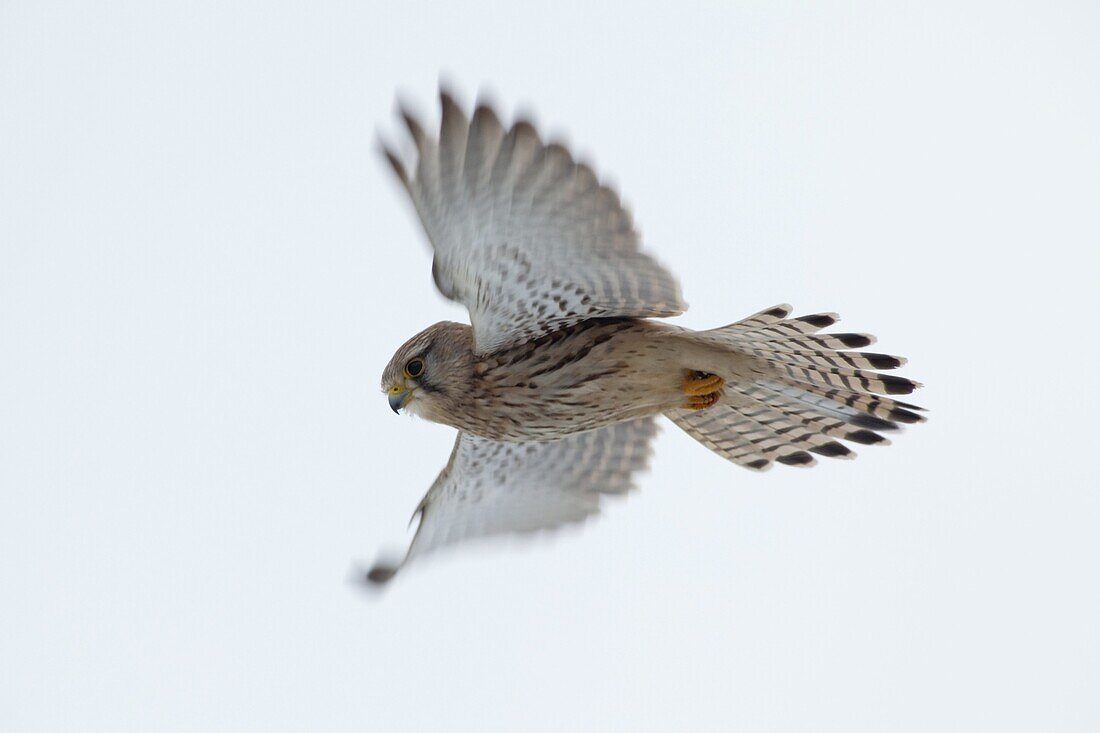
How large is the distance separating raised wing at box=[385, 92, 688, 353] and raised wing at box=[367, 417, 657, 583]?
110 centimetres

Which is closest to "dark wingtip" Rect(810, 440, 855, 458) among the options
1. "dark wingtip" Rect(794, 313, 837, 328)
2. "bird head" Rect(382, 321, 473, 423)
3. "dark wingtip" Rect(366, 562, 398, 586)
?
"dark wingtip" Rect(794, 313, 837, 328)

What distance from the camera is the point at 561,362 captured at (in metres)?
5.45

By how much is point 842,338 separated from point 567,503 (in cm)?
185

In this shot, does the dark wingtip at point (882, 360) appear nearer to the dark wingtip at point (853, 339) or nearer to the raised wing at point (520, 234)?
the dark wingtip at point (853, 339)

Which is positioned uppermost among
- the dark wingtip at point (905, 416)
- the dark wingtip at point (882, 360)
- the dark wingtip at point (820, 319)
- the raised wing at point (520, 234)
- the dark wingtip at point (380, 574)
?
the raised wing at point (520, 234)

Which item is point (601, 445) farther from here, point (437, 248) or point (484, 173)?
point (484, 173)

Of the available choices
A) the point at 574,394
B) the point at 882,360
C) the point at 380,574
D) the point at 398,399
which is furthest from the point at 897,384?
the point at 380,574

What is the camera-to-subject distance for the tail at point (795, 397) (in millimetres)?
5488

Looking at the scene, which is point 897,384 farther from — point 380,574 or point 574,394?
point 380,574

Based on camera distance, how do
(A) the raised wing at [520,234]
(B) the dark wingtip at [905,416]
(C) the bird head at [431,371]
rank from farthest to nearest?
(B) the dark wingtip at [905,416]
(C) the bird head at [431,371]
(A) the raised wing at [520,234]

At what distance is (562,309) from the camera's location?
526cm

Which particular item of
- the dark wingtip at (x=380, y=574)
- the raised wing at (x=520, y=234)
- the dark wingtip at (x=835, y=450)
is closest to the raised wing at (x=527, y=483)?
the dark wingtip at (x=380, y=574)

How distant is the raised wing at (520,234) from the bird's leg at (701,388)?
621mm

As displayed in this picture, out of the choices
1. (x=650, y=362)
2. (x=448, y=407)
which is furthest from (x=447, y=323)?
(x=650, y=362)
